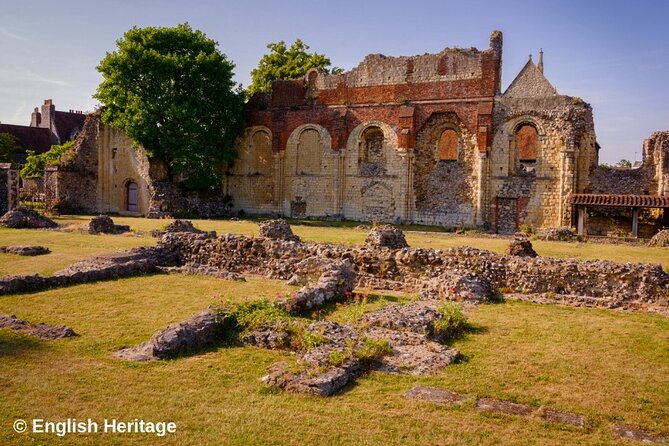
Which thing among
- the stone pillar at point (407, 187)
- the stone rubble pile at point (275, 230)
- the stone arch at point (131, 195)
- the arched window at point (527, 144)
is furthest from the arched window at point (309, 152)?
the stone rubble pile at point (275, 230)

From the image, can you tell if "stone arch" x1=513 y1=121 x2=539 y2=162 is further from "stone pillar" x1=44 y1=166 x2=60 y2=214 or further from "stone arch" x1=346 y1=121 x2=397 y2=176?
"stone pillar" x1=44 y1=166 x2=60 y2=214

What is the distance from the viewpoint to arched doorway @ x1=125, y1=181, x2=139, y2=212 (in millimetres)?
36375

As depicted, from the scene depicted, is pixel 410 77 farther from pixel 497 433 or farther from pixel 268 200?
pixel 497 433

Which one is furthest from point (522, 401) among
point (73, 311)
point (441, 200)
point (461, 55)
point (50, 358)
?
point (461, 55)

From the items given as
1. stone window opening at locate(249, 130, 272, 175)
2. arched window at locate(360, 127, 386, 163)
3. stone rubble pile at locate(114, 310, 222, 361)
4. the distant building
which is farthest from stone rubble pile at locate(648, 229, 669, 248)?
the distant building

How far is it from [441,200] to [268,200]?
11691 mm

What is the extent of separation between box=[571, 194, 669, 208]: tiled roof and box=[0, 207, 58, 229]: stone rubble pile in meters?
24.5

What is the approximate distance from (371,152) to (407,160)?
2995 mm

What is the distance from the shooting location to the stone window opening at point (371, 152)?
3397 centimetres

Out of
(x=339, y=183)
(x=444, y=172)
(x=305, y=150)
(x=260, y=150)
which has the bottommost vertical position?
(x=339, y=183)

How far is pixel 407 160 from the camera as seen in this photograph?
32.6 metres

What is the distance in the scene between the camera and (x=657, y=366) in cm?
756

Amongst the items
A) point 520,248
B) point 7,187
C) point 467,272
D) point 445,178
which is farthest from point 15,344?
point 445,178

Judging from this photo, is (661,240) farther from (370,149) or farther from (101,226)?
(101,226)
